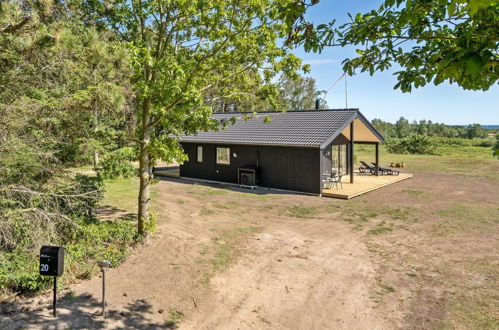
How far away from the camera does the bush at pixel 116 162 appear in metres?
7.43

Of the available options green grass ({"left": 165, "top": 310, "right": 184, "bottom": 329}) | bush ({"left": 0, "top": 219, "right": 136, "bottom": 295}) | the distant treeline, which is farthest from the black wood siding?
the distant treeline

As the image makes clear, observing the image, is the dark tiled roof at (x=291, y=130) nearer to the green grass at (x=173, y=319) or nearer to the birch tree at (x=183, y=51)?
the birch tree at (x=183, y=51)

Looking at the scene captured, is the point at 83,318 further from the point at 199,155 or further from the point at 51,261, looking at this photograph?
the point at 199,155

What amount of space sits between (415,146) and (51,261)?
3903 centimetres

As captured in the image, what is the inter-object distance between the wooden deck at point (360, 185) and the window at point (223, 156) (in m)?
5.33

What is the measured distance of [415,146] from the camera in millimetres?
36844

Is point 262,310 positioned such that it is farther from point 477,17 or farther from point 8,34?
point 8,34

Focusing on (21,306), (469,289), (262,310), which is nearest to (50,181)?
(21,306)

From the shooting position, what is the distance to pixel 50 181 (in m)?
7.16

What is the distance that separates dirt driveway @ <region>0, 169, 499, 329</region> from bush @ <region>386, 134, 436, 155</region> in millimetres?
27761

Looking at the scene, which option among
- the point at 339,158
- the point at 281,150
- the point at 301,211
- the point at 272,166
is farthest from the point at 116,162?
the point at 339,158

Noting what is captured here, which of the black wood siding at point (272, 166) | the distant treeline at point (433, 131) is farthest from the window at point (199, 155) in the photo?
the distant treeline at point (433, 131)

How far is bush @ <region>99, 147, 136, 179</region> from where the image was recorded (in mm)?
7426

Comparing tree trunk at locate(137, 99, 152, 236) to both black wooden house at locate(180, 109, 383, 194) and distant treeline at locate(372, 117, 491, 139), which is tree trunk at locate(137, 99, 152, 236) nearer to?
black wooden house at locate(180, 109, 383, 194)
